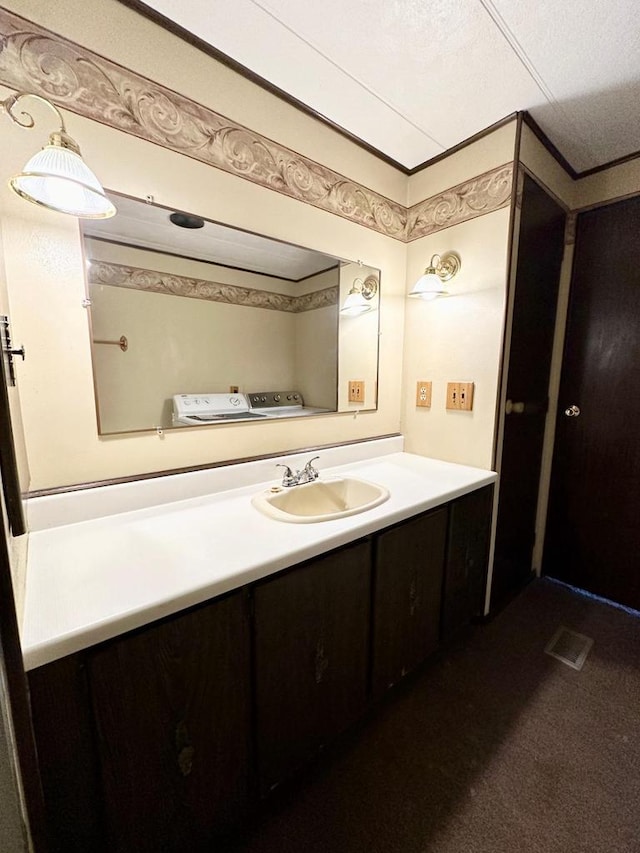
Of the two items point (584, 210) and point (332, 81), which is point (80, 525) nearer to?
point (332, 81)

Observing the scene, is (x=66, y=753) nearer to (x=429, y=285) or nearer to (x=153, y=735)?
(x=153, y=735)

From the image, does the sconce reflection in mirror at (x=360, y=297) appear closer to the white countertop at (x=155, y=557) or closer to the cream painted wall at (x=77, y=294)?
the cream painted wall at (x=77, y=294)

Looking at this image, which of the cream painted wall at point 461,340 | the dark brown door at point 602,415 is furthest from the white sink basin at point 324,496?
the dark brown door at point 602,415

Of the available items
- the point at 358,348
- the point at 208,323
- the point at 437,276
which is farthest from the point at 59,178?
the point at 437,276

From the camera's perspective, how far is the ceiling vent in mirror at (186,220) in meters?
1.14

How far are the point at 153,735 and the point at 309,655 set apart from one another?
41 centimetres

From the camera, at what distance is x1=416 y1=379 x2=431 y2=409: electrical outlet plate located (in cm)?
184

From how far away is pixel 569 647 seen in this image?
5.34 ft

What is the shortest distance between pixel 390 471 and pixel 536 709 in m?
1.06

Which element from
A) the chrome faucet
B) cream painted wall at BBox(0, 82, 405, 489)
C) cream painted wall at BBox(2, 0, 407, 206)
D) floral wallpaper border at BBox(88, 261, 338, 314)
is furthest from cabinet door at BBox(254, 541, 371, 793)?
cream painted wall at BBox(2, 0, 407, 206)

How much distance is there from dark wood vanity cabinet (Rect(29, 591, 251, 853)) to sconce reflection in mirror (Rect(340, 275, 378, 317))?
4.45 ft

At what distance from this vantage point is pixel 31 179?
2.60 feet

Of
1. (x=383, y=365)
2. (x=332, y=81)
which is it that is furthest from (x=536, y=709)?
(x=332, y=81)

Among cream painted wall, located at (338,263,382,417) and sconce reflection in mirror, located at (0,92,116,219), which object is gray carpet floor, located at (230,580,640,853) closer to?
cream painted wall, located at (338,263,382,417)
